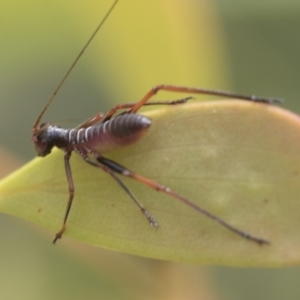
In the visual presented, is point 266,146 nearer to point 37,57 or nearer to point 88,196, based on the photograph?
point 88,196

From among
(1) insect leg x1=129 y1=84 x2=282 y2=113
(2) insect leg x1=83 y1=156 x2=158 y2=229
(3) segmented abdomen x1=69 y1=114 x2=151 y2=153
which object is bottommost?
(2) insect leg x1=83 y1=156 x2=158 y2=229

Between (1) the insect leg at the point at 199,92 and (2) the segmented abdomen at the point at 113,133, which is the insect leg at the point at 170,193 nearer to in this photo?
(2) the segmented abdomen at the point at 113,133

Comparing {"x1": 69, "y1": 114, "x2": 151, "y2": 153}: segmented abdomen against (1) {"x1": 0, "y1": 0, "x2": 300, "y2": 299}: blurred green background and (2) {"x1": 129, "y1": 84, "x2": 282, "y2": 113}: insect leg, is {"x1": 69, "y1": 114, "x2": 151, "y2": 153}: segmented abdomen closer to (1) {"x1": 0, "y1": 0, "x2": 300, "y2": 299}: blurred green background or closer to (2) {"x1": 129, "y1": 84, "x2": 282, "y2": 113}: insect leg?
(2) {"x1": 129, "y1": 84, "x2": 282, "y2": 113}: insect leg

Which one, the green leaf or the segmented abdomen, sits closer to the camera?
the green leaf

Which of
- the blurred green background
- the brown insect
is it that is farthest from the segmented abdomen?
the blurred green background

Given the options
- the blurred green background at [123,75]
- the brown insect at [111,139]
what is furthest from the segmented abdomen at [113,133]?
the blurred green background at [123,75]

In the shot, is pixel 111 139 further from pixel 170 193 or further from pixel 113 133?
pixel 170 193

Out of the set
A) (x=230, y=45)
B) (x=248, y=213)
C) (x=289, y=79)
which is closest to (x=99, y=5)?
(x=230, y=45)

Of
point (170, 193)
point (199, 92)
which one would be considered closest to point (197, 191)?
point (170, 193)
